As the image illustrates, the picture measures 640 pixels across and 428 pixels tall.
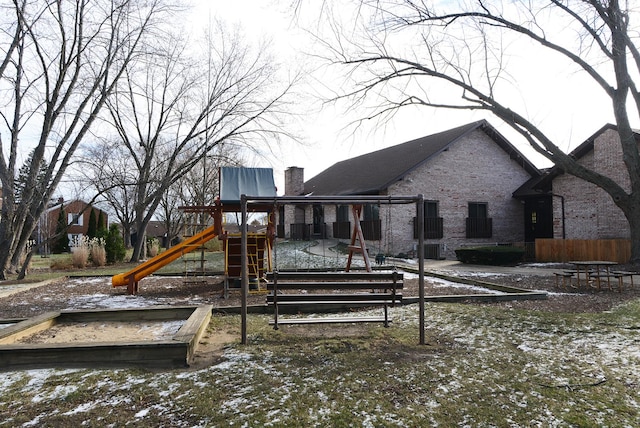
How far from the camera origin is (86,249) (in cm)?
1945

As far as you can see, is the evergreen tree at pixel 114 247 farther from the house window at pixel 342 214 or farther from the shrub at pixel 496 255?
the shrub at pixel 496 255

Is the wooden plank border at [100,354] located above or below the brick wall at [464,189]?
below

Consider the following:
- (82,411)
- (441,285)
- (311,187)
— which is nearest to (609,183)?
(441,285)

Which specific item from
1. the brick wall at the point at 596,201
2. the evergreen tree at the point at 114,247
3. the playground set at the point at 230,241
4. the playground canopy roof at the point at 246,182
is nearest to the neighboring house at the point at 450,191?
the brick wall at the point at 596,201

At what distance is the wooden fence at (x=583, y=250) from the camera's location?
57.3 feet

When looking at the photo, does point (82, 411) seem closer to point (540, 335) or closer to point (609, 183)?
point (540, 335)

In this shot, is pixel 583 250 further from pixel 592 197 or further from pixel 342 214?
pixel 342 214

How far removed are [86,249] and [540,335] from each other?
18762mm

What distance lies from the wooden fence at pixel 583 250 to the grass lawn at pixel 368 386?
A: 13428 mm

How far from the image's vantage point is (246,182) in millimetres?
11633

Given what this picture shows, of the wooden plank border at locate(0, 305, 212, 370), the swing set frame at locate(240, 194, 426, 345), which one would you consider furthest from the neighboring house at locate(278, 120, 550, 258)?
the wooden plank border at locate(0, 305, 212, 370)

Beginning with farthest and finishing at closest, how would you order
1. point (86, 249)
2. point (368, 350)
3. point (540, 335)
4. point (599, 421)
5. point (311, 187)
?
point (311, 187) < point (86, 249) < point (540, 335) < point (368, 350) < point (599, 421)

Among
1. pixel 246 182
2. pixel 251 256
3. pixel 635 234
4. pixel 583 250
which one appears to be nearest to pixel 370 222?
pixel 583 250

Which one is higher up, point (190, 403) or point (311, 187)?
point (311, 187)
